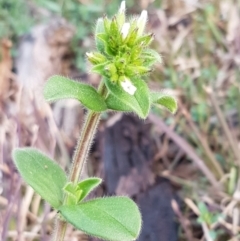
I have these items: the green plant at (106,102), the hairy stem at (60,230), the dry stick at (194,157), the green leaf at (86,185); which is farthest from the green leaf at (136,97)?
the dry stick at (194,157)

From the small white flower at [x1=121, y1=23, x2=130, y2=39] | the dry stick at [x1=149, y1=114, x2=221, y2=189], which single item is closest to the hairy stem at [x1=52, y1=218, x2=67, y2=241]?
the small white flower at [x1=121, y1=23, x2=130, y2=39]

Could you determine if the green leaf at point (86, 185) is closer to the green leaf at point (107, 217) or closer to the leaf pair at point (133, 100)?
the green leaf at point (107, 217)

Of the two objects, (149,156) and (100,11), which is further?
(100,11)

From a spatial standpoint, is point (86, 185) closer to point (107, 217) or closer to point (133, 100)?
point (107, 217)

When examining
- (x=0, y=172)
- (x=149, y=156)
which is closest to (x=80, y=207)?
(x=0, y=172)

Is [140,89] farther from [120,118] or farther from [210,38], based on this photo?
[210,38]

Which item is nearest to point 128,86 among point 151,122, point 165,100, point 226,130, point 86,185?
point 165,100
